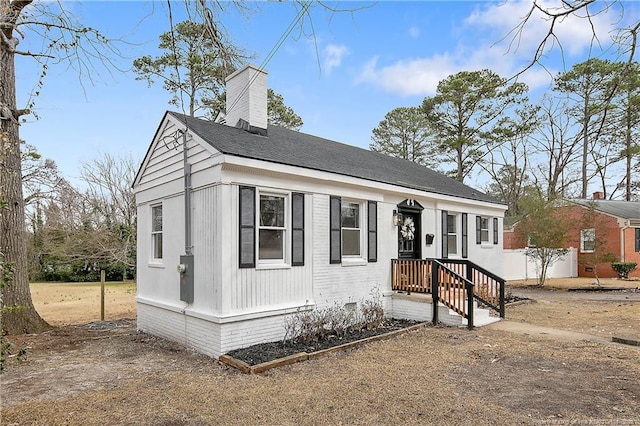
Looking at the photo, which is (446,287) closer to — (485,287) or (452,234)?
(485,287)

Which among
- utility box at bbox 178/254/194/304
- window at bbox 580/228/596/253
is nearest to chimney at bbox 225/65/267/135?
utility box at bbox 178/254/194/304

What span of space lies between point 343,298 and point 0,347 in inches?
244

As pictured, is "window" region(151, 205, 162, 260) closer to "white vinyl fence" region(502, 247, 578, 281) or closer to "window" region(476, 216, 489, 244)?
"window" region(476, 216, 489, 244)

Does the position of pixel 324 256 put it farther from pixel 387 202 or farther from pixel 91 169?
pixel 91 169

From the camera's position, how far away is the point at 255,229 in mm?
7125

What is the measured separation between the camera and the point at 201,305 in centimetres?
716

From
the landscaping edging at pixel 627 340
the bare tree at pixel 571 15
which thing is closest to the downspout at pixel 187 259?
the bare tree at pixel 571 15

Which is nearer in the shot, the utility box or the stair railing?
the utility box

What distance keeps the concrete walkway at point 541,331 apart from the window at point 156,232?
745 centimetres

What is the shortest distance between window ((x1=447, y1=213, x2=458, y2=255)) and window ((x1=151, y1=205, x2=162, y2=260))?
8248 mm

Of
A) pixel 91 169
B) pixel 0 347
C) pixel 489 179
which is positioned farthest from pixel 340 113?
pixel 489 179

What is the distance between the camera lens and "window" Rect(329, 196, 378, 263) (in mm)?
→ 8633

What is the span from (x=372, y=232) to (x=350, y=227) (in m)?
0.63

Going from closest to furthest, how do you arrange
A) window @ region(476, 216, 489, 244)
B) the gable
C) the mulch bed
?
the mulch bed
the gable
window @ region(476, 216, 489, 244)
